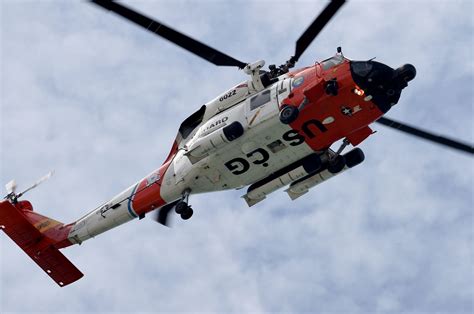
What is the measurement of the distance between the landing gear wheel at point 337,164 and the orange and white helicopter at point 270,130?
0.04 meters

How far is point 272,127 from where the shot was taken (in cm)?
2792

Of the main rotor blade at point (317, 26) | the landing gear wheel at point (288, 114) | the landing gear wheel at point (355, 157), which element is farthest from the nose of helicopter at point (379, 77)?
the landing gear wheel at point (355, 157)

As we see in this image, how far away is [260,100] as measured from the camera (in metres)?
28.5

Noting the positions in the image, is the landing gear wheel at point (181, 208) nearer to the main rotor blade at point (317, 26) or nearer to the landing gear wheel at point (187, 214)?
the landing gear wheel at point (187, 214)

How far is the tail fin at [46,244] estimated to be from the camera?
1347 inches

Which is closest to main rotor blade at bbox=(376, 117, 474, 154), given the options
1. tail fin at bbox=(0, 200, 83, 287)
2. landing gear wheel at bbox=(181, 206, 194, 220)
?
landing gear wheel at bbox=(181, 206, 194, 220)

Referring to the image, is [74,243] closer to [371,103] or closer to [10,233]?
[10,233]

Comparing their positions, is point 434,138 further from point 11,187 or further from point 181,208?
point 11,187

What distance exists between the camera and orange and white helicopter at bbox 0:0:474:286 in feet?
88.7

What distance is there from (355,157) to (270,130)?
11.4ft

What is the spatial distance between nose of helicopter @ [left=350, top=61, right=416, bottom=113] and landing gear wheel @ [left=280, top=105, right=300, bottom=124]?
7.15 ft

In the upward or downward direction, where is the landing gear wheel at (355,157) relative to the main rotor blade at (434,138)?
downward

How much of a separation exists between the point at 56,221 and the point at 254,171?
9.97m

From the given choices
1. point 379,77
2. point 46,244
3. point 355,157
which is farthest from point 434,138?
point 46,244
